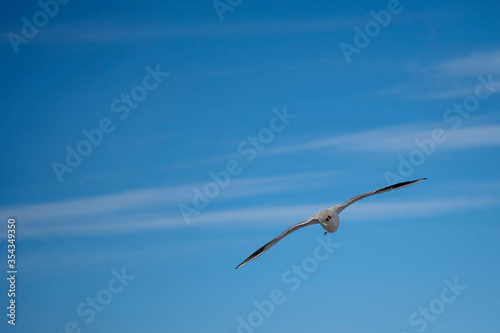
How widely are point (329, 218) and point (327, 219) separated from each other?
0.18m

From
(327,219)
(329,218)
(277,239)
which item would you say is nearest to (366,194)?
(329,218)

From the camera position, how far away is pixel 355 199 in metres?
47.9

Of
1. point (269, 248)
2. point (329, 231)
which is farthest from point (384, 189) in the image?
point (269, 248)

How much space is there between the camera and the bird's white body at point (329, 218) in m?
46.3

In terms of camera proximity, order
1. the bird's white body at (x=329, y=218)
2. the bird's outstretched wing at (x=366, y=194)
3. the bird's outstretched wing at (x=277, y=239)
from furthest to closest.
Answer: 1. the bird's outstretched wing at (x=277, y=239)
2. the bird's outstretched wing at (x=366, y=194)
3. the bird's white body at (x=329, y=218)

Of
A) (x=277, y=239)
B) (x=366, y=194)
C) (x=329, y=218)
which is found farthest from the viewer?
(x=277, y=239)

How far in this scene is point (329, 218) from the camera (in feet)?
152

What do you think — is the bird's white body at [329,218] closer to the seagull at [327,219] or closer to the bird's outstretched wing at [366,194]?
the seagull at [327,219]

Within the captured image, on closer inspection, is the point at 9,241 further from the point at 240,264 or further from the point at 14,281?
the point at 240,264

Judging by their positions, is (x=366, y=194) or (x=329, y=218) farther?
(x=366, y=194)

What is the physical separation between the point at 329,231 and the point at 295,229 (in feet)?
9.58

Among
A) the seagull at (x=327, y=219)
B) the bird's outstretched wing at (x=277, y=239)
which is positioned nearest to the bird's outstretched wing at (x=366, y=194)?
the seagull at (x=327, y=219)

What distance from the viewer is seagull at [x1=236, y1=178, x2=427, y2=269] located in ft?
152

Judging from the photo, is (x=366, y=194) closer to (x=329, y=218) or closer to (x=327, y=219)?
(x=329, y=218)
